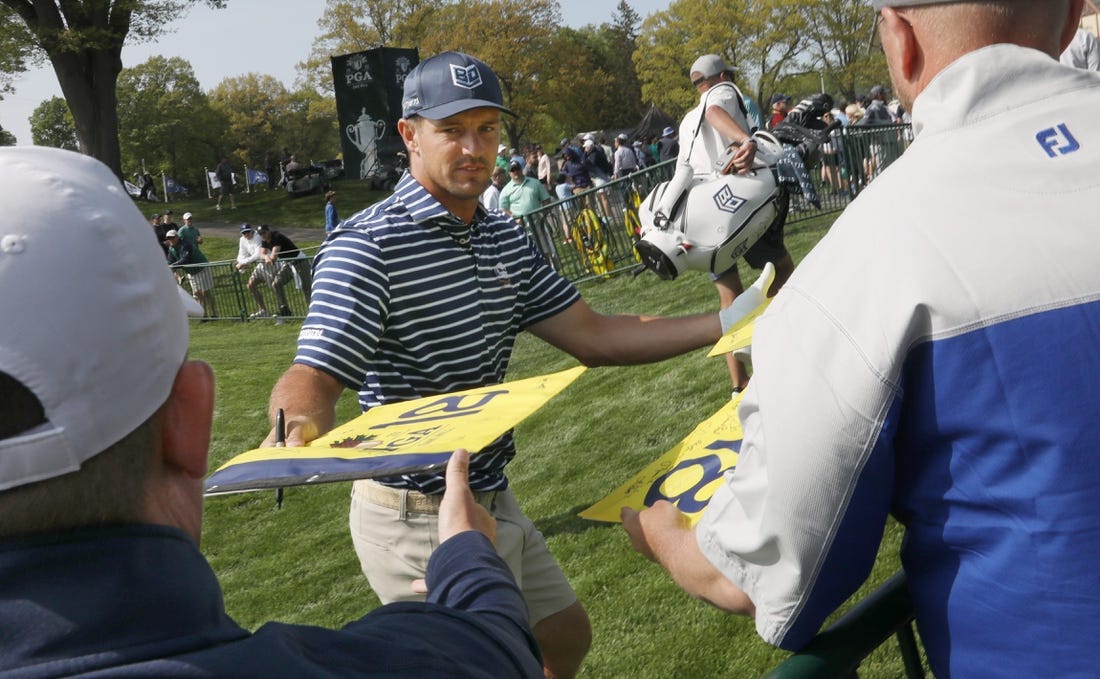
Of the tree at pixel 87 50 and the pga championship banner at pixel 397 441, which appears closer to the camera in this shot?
the pga championship banner at pixel 397 441

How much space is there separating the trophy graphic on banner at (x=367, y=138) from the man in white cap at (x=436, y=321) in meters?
17.2

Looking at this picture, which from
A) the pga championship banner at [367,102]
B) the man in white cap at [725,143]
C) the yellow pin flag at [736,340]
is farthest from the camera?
the pga championship banner at [367,102]

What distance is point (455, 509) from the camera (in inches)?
69.4

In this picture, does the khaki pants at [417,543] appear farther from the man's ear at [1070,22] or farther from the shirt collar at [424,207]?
the man's ear at [1070,22]

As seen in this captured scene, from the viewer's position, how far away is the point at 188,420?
1.23m

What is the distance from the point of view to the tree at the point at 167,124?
63.0m

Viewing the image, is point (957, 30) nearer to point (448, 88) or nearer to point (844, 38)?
point (448, 88)

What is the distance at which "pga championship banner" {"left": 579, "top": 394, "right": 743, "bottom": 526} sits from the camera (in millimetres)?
2100

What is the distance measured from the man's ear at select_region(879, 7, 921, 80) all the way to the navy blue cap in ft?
5.87

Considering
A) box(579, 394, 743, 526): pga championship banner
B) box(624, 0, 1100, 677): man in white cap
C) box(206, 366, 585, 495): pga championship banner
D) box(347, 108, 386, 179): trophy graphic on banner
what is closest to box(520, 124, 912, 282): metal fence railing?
box(347, 108, 386, 179): trophy graphic on banner

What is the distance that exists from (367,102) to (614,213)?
7.38m

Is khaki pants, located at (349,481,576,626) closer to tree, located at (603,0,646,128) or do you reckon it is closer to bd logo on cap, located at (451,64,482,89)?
bd logo on cap, located at (451,64,482,89)

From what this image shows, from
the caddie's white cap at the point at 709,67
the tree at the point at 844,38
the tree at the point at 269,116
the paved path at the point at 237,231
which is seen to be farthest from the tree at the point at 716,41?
the caddie's white cap at the point at 709,67

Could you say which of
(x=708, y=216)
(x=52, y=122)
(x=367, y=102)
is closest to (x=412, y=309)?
(x=708, y=216)
